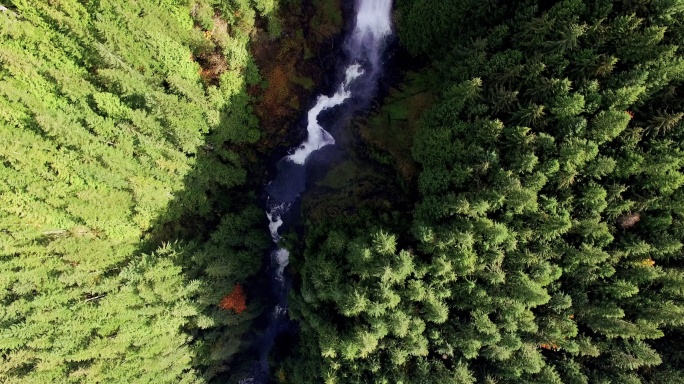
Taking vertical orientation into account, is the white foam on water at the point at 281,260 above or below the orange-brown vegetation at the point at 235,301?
above

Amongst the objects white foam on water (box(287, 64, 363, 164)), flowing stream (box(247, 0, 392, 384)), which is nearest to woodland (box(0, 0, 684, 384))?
flowing stream (box(247, 0, 392, 384))

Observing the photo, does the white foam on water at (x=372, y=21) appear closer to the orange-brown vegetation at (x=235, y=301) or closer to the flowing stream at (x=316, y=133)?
the flowing stream at (x=316, y=133)

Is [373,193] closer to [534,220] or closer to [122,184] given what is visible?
[534,220]

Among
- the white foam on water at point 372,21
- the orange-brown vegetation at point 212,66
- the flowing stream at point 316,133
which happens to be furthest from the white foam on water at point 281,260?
the white foam on water at point 372,21

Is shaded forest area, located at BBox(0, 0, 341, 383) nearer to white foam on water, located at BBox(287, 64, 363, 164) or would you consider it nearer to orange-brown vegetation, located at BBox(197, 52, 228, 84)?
orange-brown vegetation, located at BBox(197, 52, 228, 84)

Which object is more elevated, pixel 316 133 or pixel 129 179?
pixel 316 133

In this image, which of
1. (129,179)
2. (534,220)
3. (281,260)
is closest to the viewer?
(534,220)

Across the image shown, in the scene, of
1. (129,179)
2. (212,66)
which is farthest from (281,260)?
(212,66)
